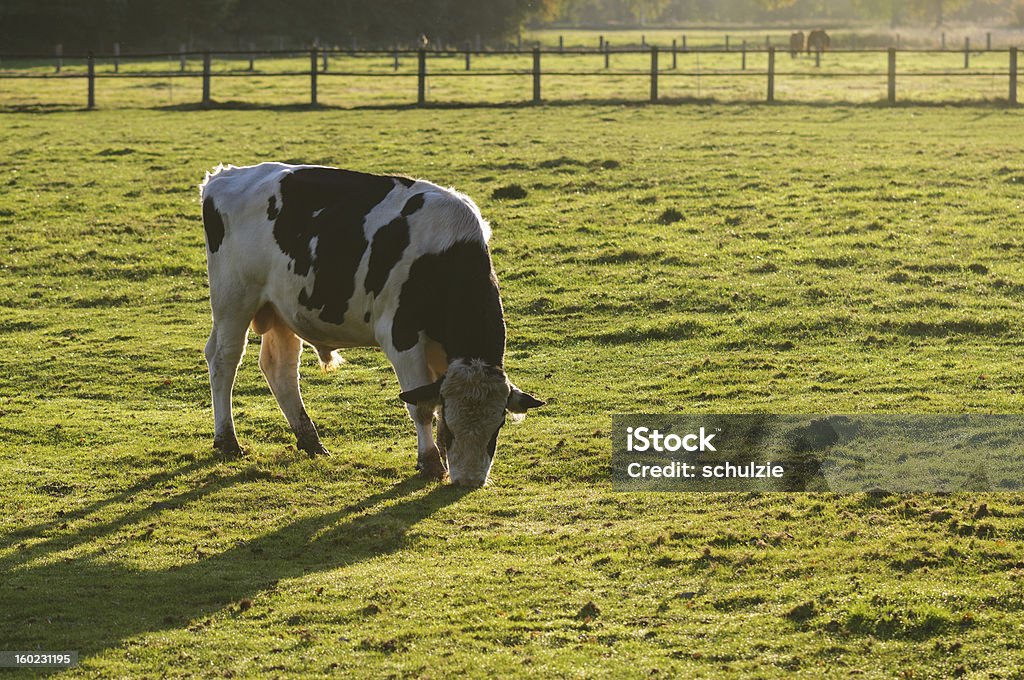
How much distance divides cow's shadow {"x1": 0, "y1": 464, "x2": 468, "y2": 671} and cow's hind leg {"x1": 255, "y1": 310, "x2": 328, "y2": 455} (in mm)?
1450

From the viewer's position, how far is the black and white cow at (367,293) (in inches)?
365

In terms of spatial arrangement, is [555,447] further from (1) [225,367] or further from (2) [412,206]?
(1) [225,367]

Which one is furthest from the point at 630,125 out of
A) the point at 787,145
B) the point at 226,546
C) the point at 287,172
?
the point at 226,546

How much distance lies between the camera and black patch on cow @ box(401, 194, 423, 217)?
9.98 meters

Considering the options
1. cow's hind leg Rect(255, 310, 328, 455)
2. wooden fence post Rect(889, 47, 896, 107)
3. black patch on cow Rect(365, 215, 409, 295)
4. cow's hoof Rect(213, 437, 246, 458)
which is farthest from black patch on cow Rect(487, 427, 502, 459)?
wooden fence post Rect(889, 47, 896, 107)

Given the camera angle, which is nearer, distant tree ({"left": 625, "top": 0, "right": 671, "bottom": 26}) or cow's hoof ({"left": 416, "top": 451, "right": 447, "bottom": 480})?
cow's hoof ({"left": 416, "top": 451, "right": 447, "bottom": 480})

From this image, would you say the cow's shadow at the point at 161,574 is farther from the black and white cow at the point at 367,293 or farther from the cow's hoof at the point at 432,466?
the black and white cow at the point at 367,293

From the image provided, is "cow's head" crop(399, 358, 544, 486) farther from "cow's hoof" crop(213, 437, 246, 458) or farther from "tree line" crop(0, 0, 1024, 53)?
"tree line" crop(0, 0, 1024, 53)

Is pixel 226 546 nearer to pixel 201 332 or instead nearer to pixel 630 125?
pixel 201 332

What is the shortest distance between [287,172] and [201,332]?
4952mm

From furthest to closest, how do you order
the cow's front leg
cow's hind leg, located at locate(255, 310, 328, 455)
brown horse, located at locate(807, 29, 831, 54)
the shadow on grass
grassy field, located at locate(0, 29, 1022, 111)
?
1. brown horse, located at locate(807, 29, 831, 54)
2. grassy field, located at locate(0, 29, 1022, 111)
3. cow's hind leg, located at locate(255, 310, 328, 455)
4. the cow's front leg
5. the shadow on grass

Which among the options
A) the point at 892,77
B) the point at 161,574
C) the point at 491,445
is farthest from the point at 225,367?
the point at 892,77

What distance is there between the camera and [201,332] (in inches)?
603

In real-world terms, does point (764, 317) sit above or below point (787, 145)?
below
